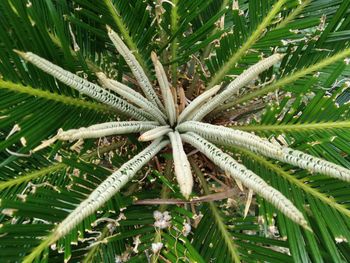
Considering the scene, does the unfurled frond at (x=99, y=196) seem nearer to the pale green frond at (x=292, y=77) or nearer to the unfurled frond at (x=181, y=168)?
the unfurled frond at (x=181, y=168)

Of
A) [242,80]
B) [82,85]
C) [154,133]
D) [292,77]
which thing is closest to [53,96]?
[82,85]

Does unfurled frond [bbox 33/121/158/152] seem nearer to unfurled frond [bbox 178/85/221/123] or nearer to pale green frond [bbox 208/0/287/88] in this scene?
unfurled frond [bbox 178/85/221/123]

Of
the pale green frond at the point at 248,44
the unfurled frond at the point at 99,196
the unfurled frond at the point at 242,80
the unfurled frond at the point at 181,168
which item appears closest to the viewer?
the unfurled frond at the point at 99,196

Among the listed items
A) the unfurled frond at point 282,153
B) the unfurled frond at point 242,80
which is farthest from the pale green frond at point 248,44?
the unfurled frond at point 282,153

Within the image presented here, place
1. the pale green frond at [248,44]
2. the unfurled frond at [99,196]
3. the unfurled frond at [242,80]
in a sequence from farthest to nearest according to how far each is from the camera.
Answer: the pale green frond at [248,44], the unfurled frond at [242,80], the unfurled frond at [99,196]

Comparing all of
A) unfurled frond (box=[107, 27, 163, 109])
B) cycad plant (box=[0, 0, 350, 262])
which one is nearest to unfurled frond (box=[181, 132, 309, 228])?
cycad plant (box=[0, 0, 350, 262])

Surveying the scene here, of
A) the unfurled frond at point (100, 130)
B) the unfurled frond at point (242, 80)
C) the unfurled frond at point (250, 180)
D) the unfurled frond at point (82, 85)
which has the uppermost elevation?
the unfurled frond at point (82, 85)
